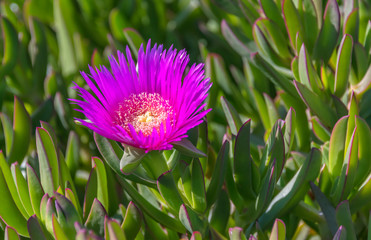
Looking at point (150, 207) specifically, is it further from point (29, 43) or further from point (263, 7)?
point (29, 43)

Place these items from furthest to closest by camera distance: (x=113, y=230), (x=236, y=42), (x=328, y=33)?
(x=236, y=42), (x=328, y=33), (x=113, y=230)

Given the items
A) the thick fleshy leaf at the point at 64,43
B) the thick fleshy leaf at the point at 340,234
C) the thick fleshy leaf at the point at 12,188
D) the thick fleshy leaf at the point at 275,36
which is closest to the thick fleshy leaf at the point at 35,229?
the thick fleshy leaf at the point at 12,188

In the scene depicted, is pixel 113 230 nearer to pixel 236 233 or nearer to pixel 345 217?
pixel 236 233

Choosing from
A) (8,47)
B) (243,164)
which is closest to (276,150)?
(243,164)

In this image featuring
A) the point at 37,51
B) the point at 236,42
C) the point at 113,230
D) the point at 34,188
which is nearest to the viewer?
the point at 113,230

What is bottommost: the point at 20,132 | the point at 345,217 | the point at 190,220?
the point at 345,217

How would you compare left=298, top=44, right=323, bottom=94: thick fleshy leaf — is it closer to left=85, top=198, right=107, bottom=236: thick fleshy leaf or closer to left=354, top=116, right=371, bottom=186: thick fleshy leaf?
left=354, top=116, right=371, bottom=186: thick fleshy leaf

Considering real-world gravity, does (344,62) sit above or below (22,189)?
below

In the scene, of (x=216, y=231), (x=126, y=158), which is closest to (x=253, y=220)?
(x=216, y=231)
